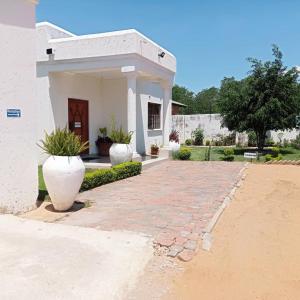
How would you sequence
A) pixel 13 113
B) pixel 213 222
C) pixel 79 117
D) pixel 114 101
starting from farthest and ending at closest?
pixel 114 101 < pixel 79 117 < pixel 13 113 < pixel 213 222

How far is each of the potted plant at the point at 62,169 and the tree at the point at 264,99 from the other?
1243cm

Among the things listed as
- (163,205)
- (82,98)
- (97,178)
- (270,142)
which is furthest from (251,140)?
(163,205)

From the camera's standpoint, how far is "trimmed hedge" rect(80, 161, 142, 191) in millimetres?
7836

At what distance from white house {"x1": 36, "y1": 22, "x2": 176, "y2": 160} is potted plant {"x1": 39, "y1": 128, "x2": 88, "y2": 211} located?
481 centimetres

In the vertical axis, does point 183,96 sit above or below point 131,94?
above

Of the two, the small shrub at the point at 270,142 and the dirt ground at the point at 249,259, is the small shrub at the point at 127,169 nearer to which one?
the dirt ground at the point at 249,259

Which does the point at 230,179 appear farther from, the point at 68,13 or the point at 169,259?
the point at 68,13

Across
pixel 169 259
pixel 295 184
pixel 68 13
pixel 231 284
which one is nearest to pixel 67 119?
pixel 68 13

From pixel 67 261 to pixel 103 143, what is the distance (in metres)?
9.99

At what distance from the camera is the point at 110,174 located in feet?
28.8

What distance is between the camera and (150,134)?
1515 cm

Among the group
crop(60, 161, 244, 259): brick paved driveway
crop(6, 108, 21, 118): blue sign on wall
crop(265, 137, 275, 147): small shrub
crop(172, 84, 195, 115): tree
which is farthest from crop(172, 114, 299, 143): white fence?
crop(172, 84, 195, 115): tree

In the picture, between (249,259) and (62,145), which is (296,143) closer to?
(62,145)

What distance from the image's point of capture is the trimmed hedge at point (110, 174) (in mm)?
7836
